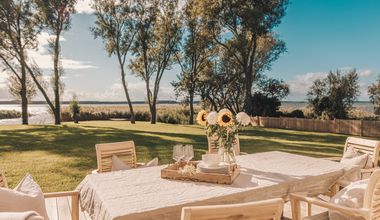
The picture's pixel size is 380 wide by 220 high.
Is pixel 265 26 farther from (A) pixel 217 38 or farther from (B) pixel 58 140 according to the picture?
(B) pixel 58 140

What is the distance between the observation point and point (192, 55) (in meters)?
25.7

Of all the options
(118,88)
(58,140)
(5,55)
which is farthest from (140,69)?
(58,140)

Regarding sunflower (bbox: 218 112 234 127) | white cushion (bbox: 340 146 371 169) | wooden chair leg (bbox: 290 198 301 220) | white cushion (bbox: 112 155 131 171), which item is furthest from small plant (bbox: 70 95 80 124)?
wooden chair leg (bbox: 290 198 301 220)

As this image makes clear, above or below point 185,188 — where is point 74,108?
above

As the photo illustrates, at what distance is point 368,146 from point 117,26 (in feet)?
67.9

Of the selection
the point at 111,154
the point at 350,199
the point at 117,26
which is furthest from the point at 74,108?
the point at 350,199

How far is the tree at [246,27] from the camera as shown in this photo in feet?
69.7

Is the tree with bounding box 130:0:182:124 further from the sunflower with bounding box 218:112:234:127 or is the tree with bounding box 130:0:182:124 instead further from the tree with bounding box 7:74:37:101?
the sunflower with bounding box 218:112:234:127

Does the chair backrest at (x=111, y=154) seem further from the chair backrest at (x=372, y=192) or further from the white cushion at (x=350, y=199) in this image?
the chair backrest at (x=372, y=192)

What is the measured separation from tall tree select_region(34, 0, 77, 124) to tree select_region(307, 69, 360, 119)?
17.0 m

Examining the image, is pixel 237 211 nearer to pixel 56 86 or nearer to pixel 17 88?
pixel 56 86

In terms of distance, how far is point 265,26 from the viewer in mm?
21547

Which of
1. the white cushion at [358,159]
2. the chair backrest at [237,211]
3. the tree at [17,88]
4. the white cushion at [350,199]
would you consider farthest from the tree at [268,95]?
the chair backrest at [237,211]

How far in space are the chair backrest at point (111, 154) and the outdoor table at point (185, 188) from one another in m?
0.75
